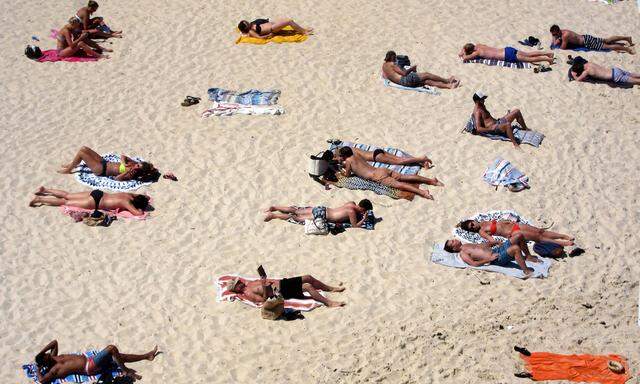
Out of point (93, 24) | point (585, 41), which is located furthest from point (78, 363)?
point (585, 41)

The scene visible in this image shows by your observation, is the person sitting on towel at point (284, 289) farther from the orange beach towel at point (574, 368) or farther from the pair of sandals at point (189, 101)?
the pair of sandals at point (189, 101)

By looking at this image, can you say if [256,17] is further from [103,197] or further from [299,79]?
[103,197]

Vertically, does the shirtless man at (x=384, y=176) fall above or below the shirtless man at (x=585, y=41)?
below

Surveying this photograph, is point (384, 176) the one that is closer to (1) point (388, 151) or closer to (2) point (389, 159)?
(2) point (389, 159)

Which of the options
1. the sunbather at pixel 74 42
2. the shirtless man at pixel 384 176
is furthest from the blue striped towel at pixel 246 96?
the sunbather at pixel 74 42

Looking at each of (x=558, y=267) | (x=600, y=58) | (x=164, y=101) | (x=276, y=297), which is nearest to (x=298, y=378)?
(x=276, y=297)

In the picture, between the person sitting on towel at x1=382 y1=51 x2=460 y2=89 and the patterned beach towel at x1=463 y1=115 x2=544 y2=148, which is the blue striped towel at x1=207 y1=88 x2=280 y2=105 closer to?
the person sitting on towel at x1=382 y1=51 x2=460 y2=89

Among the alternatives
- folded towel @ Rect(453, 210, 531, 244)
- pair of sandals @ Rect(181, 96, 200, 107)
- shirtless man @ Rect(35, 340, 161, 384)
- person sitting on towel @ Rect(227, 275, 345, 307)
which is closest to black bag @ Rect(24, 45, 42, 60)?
pair of sandals @ Rect(181, 96, 200, 107)
